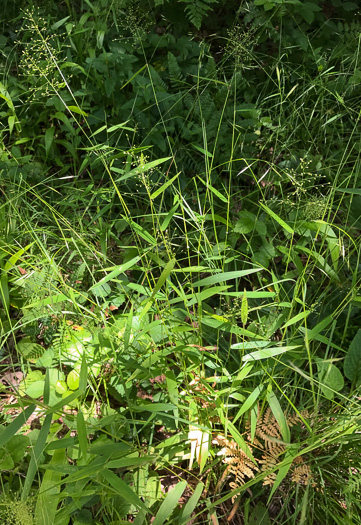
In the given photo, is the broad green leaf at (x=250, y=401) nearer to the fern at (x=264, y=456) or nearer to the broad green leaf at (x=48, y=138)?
the fern at (x=264, y=456)

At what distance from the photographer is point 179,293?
1.42 metres

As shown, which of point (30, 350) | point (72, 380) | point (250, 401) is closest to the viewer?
point (250, 401)

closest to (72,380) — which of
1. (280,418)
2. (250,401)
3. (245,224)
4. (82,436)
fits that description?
(82,436)

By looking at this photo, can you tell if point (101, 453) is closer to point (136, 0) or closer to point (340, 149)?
point (340, 149)

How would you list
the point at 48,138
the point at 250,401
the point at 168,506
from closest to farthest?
the point at 168,506 < the point at 250,401 < the point at 48,138

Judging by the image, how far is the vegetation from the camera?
144cm

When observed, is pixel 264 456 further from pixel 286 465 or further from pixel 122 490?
pixel 122 490

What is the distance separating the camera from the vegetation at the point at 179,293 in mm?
1440

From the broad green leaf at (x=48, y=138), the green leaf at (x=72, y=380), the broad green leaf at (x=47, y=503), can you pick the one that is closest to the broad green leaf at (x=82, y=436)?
the broad green leaf at (x=47, y=503)

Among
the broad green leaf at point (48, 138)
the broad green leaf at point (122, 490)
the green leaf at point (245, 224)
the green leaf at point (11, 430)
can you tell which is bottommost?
the broad green leaf at point (122, 490)

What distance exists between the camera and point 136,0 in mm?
2496

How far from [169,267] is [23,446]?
86 centimetres

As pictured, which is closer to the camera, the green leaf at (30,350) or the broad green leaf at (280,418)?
the broad green leaf at (280,418)

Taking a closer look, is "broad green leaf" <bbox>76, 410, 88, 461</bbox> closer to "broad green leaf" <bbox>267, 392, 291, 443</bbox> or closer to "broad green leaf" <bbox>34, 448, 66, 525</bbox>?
"broad green leaf" <bbox>34, 448, 66, 525</bbox>
